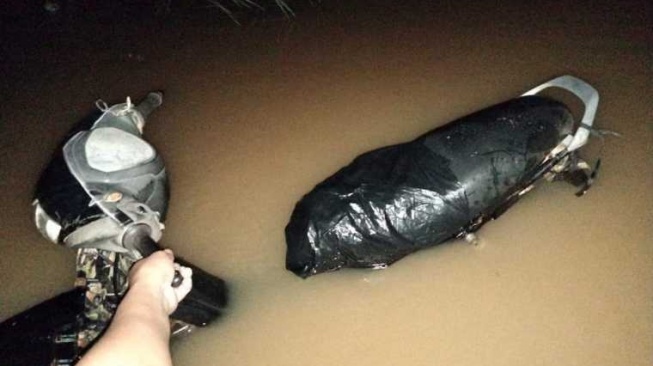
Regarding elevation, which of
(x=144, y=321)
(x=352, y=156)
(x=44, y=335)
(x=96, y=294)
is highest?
(x=144, y=321)

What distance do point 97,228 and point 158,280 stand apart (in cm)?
33

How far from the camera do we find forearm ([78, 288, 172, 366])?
83 cm

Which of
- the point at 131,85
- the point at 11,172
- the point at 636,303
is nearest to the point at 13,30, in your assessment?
the point at 131,85

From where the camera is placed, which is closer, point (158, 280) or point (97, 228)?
point (158, 280)

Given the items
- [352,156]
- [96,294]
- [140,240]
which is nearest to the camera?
[140,240]

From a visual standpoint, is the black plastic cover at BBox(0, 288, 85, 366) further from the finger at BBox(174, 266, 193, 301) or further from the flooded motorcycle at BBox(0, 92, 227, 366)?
the finger at BBox(174, 266, 193, 301)

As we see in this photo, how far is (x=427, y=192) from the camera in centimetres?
145

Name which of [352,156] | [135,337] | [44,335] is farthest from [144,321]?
[352,156]

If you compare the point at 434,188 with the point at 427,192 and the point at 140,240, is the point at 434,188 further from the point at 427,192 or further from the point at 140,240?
the point at 140,240

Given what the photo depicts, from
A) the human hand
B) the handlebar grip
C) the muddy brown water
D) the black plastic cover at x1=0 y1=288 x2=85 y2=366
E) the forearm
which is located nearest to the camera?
the forearm

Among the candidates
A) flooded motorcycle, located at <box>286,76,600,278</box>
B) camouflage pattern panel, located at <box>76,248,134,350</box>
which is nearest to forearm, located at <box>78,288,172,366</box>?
camouflage pattern panel, located at <box>76,248,134,350</box>

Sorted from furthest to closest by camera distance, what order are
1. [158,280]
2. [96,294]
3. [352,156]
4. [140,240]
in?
[352,156], [96,294], [140,240], [158,280]

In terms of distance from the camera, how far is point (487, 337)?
1.53m

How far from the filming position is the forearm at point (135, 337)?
2.72ft
